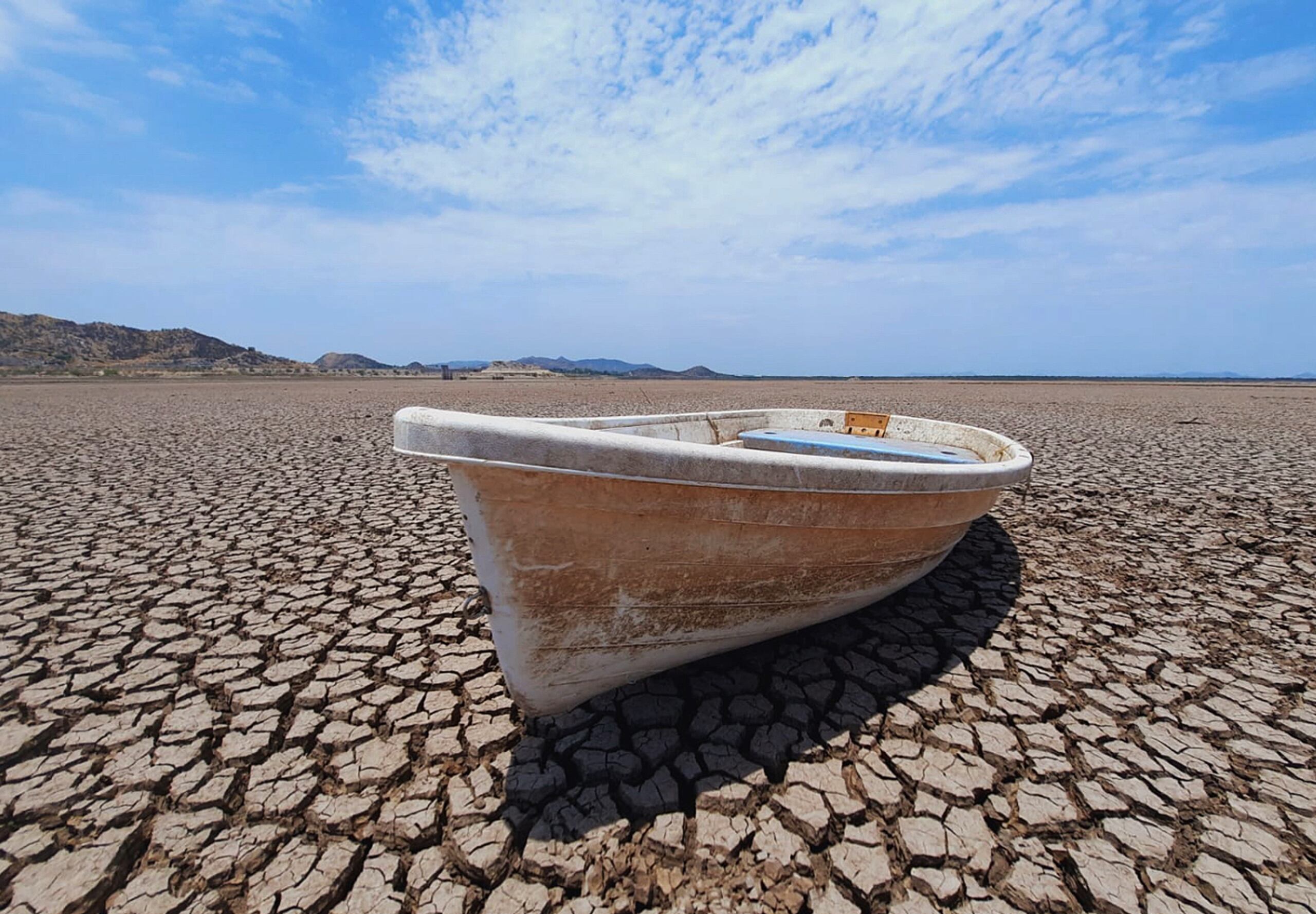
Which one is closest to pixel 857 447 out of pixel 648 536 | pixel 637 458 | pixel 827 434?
pixel 827 434

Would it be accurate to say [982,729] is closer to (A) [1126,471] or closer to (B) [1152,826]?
(B) [1152,826]

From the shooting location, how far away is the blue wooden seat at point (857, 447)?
390cm

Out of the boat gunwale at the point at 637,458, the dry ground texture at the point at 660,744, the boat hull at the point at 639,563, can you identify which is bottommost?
the dry ground texture at the point at 660,744

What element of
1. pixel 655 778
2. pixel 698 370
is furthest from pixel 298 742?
pixel 698 370

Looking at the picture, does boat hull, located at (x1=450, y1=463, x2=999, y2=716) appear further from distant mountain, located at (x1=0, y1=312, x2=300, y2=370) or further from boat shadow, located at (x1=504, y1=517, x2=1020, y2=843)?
distant mountain, located at (x1=0, y1=312, x2=300, y2=370)

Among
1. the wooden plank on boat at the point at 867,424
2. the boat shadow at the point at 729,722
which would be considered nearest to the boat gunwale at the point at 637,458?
the boat shadow at the point at 729,722

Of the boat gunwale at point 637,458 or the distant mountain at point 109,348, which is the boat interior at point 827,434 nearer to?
the boat gunwale at point 637,458

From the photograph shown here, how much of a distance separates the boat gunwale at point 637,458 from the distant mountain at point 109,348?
219 ft

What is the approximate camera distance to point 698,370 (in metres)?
102

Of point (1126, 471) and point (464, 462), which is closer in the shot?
point (464, 462)

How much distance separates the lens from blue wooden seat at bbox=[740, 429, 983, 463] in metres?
3.90

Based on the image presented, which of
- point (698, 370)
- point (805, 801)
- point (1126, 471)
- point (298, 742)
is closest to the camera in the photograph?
point (805, 801)

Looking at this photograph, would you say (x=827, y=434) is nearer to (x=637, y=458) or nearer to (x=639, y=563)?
(x=639, y=563)

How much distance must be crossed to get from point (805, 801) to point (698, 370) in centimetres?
10202
